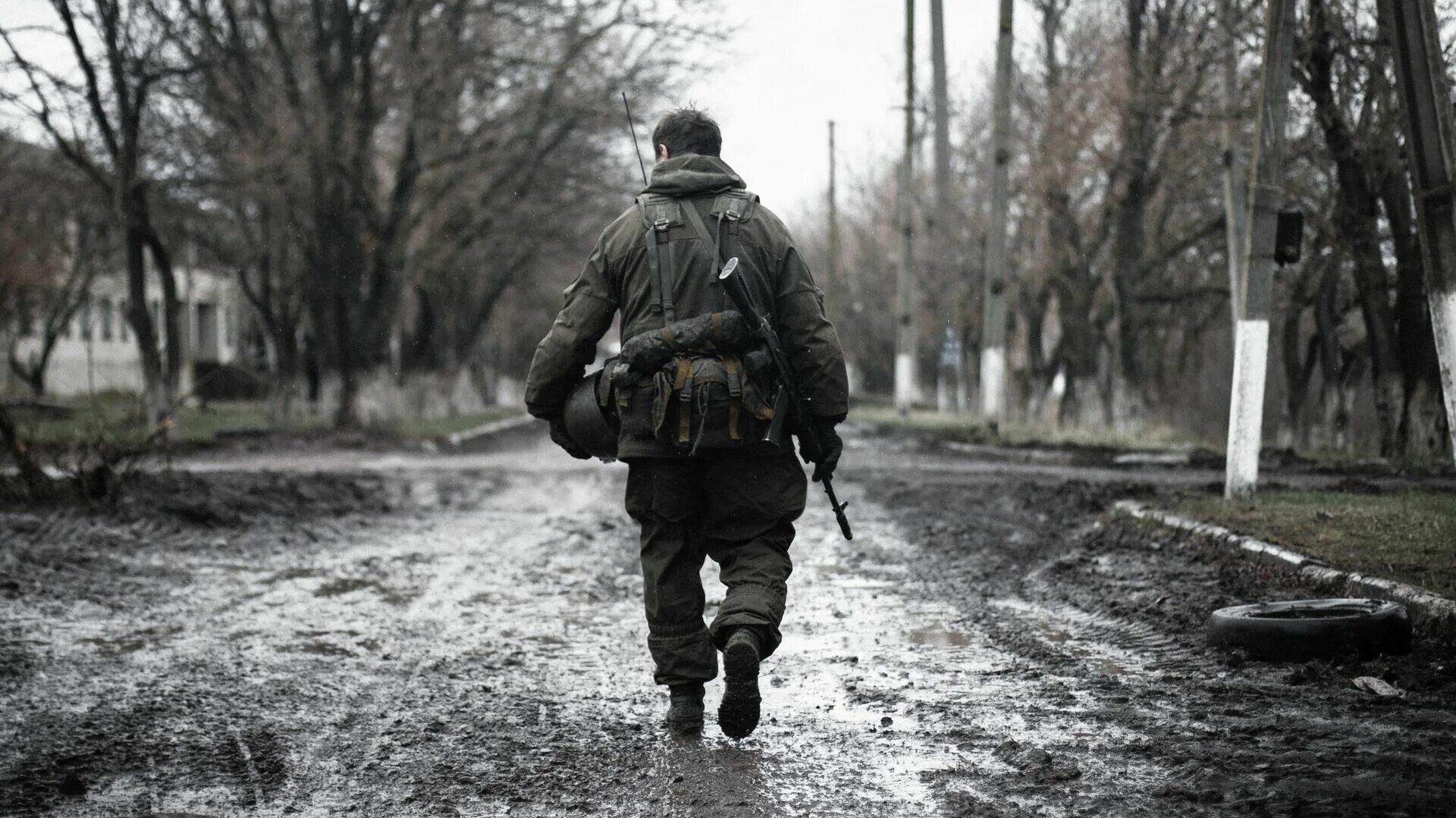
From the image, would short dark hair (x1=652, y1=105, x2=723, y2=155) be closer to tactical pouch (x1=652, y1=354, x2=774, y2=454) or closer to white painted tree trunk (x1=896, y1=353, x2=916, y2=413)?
tactical pouch (x1=652, y1=354, x2=774, y2=454)

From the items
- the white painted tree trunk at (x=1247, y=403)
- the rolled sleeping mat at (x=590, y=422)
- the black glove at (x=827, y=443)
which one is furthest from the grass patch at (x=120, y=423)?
Answer: the white painted tree trunk at (x=1247, y=403)

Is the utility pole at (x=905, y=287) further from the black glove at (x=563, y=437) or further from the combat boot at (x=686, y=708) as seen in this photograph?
the combat boot at (x=686, y=708)

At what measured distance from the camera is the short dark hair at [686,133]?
18.1 feet

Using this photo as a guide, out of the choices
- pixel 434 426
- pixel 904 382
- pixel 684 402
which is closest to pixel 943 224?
pixel 904 382

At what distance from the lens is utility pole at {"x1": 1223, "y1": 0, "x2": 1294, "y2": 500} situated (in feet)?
38.3

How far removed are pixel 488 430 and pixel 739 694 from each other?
1174 inches

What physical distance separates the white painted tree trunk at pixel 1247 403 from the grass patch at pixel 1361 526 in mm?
208

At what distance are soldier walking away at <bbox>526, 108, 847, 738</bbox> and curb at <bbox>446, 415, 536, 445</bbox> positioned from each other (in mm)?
17737

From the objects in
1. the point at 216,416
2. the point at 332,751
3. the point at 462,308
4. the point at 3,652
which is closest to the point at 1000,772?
the point at 332,751

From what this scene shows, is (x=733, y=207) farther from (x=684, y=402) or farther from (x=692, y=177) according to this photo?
(x=684, y=402)

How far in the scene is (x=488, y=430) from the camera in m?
34.2

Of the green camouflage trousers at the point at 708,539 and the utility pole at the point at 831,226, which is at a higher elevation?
the utility pole at the point at 831,226

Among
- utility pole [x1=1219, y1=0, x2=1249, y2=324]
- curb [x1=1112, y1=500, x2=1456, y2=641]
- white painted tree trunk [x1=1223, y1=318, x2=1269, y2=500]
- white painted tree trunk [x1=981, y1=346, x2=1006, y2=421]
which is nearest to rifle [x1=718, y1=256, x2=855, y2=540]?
curb [x1=1112, y1=500, x2=1456, y2=641]

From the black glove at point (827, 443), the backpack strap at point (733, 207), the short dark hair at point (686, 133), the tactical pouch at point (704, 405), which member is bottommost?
the black glove at point (827, 443)
